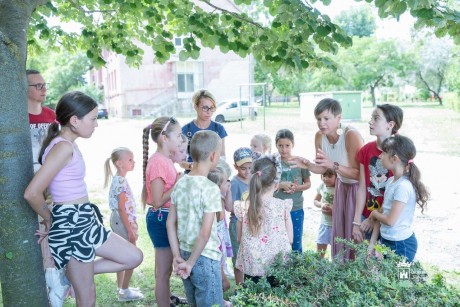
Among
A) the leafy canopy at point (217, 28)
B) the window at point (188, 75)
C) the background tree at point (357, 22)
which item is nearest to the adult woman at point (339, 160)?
the leafy canopy at point (217, 28)

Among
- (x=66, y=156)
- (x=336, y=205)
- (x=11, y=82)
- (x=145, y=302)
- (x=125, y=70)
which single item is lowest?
(x=145, y=302)

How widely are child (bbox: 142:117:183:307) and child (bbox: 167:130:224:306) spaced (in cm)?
42

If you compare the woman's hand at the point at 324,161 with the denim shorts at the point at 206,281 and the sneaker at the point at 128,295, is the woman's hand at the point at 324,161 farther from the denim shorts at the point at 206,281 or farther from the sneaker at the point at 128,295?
the sneaker at the point at 128,295

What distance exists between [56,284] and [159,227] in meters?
0.87

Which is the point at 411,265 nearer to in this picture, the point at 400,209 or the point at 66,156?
→ the point at 400,209

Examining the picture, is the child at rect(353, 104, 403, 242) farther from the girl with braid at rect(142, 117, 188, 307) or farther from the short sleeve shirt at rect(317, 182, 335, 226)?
the girl with braid at rect(142, 117, 188, 307)

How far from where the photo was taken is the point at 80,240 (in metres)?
3.07

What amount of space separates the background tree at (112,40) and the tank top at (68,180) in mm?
179

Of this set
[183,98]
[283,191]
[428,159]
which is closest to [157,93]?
[183,98]

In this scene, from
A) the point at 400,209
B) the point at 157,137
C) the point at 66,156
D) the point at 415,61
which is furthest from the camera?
the point at 415,61

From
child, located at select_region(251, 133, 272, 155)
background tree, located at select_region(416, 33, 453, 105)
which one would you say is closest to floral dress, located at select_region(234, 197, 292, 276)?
child, located at select_region(251, 133, 272, 155)

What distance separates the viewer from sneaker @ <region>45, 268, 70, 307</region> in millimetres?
3230

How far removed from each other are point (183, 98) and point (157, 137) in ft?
121

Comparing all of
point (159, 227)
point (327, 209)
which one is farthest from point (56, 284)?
point (327, 209)
